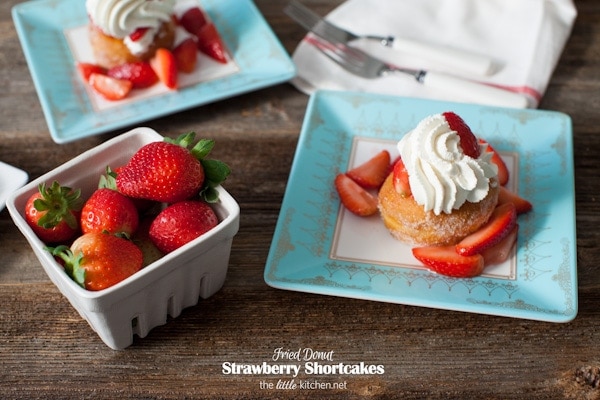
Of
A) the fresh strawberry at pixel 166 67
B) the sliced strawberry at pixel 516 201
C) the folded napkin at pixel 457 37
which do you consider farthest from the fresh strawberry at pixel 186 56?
the sliced strawberry at pixel 516 201

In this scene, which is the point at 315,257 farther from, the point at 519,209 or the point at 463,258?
the point at 519,209

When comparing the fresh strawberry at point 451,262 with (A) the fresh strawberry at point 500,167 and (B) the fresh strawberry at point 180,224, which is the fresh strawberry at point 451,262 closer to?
(A) the fresh strawberry at point 500,167

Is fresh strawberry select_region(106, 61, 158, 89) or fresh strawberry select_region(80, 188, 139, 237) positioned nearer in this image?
fresh strawberry select_region(80, 188, 139, 237)

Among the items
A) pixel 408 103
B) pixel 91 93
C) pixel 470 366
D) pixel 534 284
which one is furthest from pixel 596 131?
pixel 91 93

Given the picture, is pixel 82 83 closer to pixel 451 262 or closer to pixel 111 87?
pixel 111 87

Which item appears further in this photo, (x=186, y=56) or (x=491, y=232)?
(x=186, y=56)

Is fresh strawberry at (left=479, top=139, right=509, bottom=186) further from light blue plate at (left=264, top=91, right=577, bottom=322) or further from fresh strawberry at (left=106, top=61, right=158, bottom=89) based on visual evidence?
fresh strawberry at (left=106, top=61, right=158, bottom=89)

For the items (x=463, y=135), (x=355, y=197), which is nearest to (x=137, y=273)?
(x=355, y=197)

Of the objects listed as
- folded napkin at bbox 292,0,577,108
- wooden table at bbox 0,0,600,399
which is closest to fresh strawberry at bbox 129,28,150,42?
folded napkin at bbox 292,0,577,108
